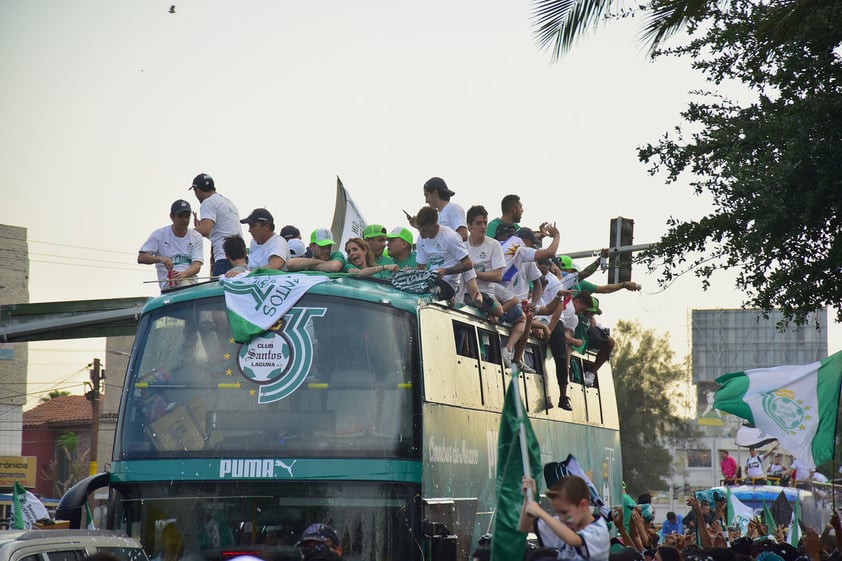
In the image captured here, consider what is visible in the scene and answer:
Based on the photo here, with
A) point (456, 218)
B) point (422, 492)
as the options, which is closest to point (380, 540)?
point (422, 492)

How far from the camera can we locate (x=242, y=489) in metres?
11.4

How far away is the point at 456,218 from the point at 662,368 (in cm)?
5652

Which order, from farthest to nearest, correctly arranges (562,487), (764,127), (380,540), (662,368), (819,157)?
(662,368) → (764,127) → (819,157) → (380,540) → (562,487)

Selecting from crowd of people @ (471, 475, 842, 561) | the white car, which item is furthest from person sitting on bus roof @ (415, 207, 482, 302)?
the white car

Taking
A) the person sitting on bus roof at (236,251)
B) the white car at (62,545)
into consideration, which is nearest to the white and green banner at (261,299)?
the person sitting on bus roof at (236,251)

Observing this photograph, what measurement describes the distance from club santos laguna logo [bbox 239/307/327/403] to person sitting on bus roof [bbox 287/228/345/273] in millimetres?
1257

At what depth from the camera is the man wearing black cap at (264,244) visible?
1371 cm

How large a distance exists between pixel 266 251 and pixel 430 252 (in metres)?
1.78

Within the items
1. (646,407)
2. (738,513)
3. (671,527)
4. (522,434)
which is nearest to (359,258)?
(522,434)

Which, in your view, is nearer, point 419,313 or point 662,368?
point 419,313

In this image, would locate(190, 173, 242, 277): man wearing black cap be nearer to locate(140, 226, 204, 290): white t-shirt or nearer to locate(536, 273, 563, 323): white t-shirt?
locate(140, 226, 204, 290): white t-shirt

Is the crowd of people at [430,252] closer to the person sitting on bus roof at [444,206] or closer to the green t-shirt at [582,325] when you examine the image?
the person sitting on bus roof at [444,206]

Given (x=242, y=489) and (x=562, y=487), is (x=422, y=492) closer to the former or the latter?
(x=242, y=489)

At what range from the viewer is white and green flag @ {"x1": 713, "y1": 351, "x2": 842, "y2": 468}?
13898mm
